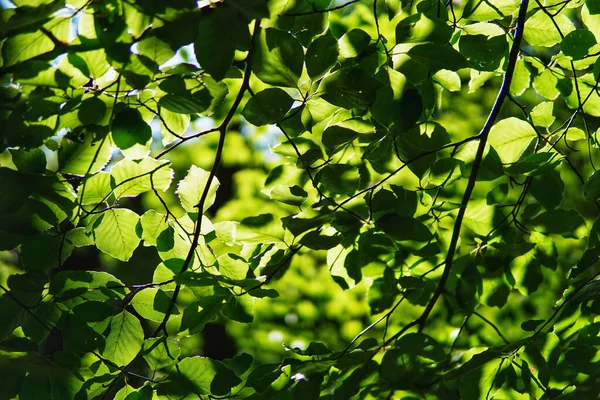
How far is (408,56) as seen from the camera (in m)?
1.03

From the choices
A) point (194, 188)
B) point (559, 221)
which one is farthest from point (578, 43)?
point (194, 188)

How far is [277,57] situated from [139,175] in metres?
0.36

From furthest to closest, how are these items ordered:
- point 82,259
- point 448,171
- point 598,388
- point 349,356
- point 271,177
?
point 82,259 < point 271,177 < point 448,171 < point 349,356 < point 598,388

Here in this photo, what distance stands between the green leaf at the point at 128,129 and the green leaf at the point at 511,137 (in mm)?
747

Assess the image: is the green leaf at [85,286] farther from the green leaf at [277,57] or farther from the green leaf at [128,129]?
the green leaf at [277,57]

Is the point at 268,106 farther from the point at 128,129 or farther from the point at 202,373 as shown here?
the point at 202,373

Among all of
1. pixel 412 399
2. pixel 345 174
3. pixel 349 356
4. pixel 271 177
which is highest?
pixel 345 174

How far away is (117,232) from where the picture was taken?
1.15 m

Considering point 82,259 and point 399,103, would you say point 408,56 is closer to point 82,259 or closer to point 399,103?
→ point 399,103

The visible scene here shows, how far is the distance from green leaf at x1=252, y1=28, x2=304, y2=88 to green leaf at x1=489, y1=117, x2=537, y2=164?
569 mm

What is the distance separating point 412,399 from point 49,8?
0.91 m

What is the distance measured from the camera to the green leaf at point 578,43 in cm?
113

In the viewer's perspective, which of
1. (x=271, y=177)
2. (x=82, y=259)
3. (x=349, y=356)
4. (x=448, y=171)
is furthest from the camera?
(x=82, y=259)

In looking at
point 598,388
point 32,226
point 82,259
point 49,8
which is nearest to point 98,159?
point 32,226
